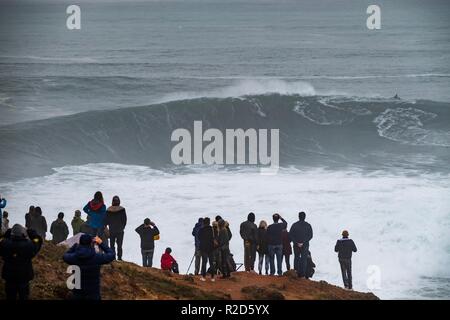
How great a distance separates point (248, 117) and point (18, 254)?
1438 inches

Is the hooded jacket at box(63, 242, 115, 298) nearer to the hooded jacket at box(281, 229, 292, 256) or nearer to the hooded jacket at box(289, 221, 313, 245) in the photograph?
the hooded jacket at box(289, 221, 313, 245)

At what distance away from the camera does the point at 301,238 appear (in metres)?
17.3

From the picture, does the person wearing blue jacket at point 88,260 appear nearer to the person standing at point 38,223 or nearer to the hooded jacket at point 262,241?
the hooded jacket at point 262,241

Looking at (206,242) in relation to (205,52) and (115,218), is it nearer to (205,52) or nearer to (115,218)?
(115,218)

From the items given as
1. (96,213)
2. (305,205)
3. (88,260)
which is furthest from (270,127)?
(88,260)

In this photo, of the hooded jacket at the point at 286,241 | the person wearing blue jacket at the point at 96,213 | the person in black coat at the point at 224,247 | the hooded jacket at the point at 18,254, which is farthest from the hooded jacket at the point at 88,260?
the hooded jacket at the point at 286,241

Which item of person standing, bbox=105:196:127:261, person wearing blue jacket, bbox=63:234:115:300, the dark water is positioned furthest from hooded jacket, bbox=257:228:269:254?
the dark water

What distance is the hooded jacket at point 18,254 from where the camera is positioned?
12.3 metres

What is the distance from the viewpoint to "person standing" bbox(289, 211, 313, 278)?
17.2 metres

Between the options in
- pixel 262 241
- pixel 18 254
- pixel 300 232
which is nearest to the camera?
pixel 18 254

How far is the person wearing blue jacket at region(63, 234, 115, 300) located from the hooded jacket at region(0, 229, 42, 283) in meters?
0.61

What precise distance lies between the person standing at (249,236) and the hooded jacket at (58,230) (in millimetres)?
3091
